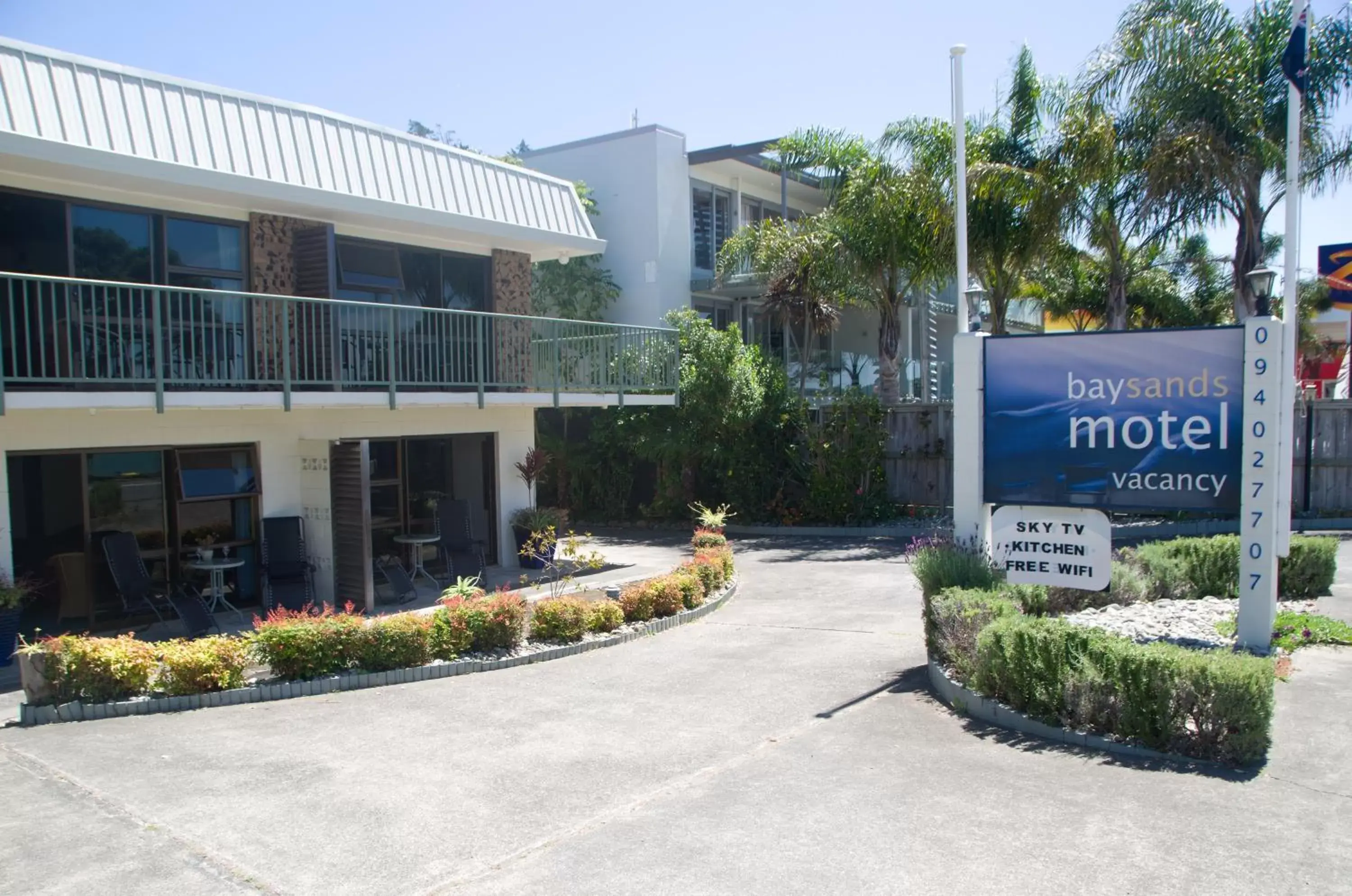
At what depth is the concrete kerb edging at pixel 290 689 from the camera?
308 inches

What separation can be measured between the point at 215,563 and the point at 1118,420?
386 inches

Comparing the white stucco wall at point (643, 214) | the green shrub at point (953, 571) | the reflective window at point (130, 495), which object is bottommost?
the green shrub at point (953, 571)

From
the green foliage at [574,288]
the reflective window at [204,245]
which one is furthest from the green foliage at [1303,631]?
the green foliage at [574,288]

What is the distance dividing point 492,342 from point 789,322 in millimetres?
9216

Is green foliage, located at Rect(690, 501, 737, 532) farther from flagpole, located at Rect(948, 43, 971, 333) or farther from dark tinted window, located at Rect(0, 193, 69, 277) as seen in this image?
dark tinted window, located at Rect(0, 193, 69, 277)

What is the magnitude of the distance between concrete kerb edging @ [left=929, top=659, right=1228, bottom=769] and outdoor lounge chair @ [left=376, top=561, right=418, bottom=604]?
280 inches

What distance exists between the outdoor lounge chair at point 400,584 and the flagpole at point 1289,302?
31.8 ft

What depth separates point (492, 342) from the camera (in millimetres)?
14242

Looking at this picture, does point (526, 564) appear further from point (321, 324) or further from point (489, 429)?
point (321, 324)

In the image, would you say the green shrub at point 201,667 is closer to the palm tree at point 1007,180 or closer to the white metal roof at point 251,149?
the white metal roof at point 251,149

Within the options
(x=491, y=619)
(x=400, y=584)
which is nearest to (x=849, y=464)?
(x=400, y=584)

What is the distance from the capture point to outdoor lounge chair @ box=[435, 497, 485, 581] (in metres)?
14.0

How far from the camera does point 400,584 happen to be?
1273cm

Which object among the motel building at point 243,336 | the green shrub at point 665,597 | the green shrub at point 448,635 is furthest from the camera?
the green shrub at point 665,597
